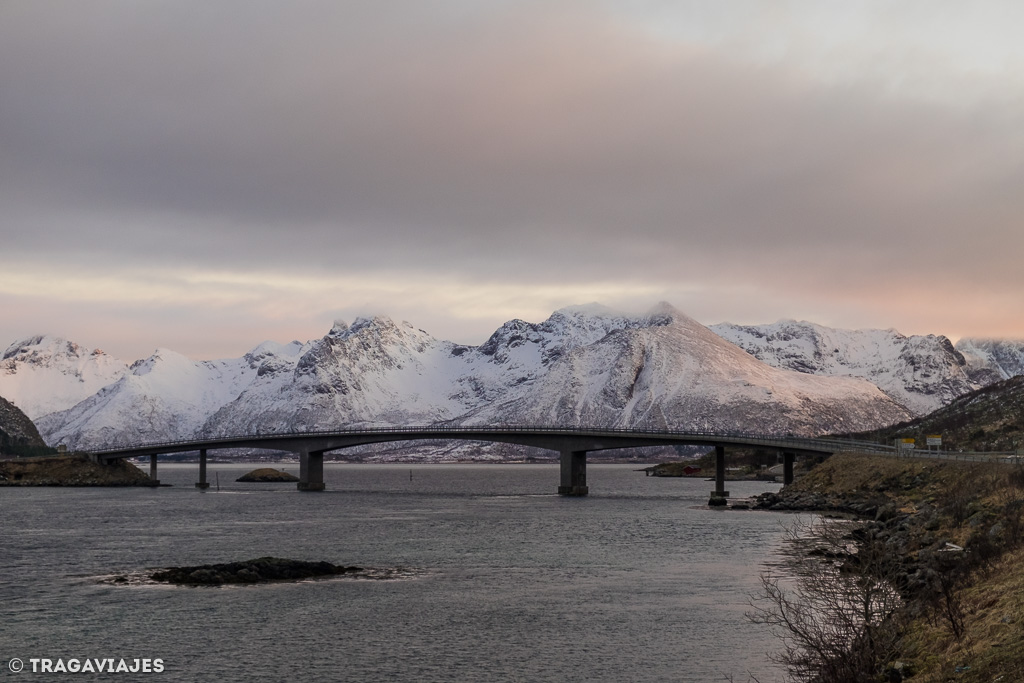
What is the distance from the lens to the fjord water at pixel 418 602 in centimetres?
4797

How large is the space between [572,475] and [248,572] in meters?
117

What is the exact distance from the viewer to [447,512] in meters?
142

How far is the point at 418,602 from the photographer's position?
63.5m

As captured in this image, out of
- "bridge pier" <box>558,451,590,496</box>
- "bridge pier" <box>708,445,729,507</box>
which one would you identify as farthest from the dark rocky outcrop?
"bridge pier" <box>558,451,590,496</box>

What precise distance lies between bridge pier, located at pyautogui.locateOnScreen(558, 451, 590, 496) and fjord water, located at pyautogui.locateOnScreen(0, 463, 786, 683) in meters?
60.9

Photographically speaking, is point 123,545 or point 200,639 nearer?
point 200,639

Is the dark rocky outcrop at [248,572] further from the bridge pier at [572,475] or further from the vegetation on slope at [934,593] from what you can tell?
the bridge pier at [572,475]

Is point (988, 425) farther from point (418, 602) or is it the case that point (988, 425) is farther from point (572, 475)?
point (418, 602)

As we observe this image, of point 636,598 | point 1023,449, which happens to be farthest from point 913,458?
point 636,598

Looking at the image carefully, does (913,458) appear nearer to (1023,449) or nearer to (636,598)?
(1023,449)

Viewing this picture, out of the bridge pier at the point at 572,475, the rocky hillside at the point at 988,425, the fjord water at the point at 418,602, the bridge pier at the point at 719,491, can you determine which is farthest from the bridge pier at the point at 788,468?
the fjord water at the point at 418,602

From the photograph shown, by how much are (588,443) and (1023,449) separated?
77.4 meters

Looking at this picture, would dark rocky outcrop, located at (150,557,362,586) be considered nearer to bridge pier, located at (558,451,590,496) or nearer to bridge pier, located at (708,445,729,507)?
bridge pier, located at (708,445,729,507)

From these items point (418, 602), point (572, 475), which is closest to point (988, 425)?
point (572, 475)
